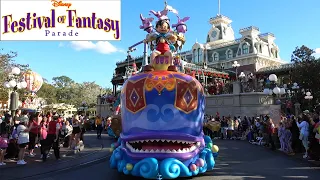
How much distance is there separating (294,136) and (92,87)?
70.6 metres

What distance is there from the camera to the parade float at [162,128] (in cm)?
664

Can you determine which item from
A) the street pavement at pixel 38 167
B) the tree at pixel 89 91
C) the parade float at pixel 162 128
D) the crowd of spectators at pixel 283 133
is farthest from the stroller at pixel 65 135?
the tree at pixel 89 91

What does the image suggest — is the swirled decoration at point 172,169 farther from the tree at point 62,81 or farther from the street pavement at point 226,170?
the tree at point 62,81

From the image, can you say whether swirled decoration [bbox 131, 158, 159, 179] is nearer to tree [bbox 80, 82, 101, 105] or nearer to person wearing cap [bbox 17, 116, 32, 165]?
person wearing cap [bbox 17, 116, 32, 165]

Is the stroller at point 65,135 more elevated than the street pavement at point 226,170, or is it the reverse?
the stroller at point 65,135

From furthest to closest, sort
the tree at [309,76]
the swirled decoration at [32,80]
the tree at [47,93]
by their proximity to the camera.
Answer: the tree at [47,93] < the swirled decoration at [32,80] < the tree at [309,76]

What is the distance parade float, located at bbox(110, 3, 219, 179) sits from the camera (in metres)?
6.64

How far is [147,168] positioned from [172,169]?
0.54 meters

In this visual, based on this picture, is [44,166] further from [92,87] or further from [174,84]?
[92,87]

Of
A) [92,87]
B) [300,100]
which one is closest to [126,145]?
[300,100]

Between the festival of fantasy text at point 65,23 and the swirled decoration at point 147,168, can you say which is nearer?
the swirled decoration at point 147,168

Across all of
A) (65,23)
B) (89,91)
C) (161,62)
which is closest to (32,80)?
(65,23)

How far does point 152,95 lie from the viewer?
272 inches

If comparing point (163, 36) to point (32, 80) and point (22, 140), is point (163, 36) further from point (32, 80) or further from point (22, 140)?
point (32, 80)
